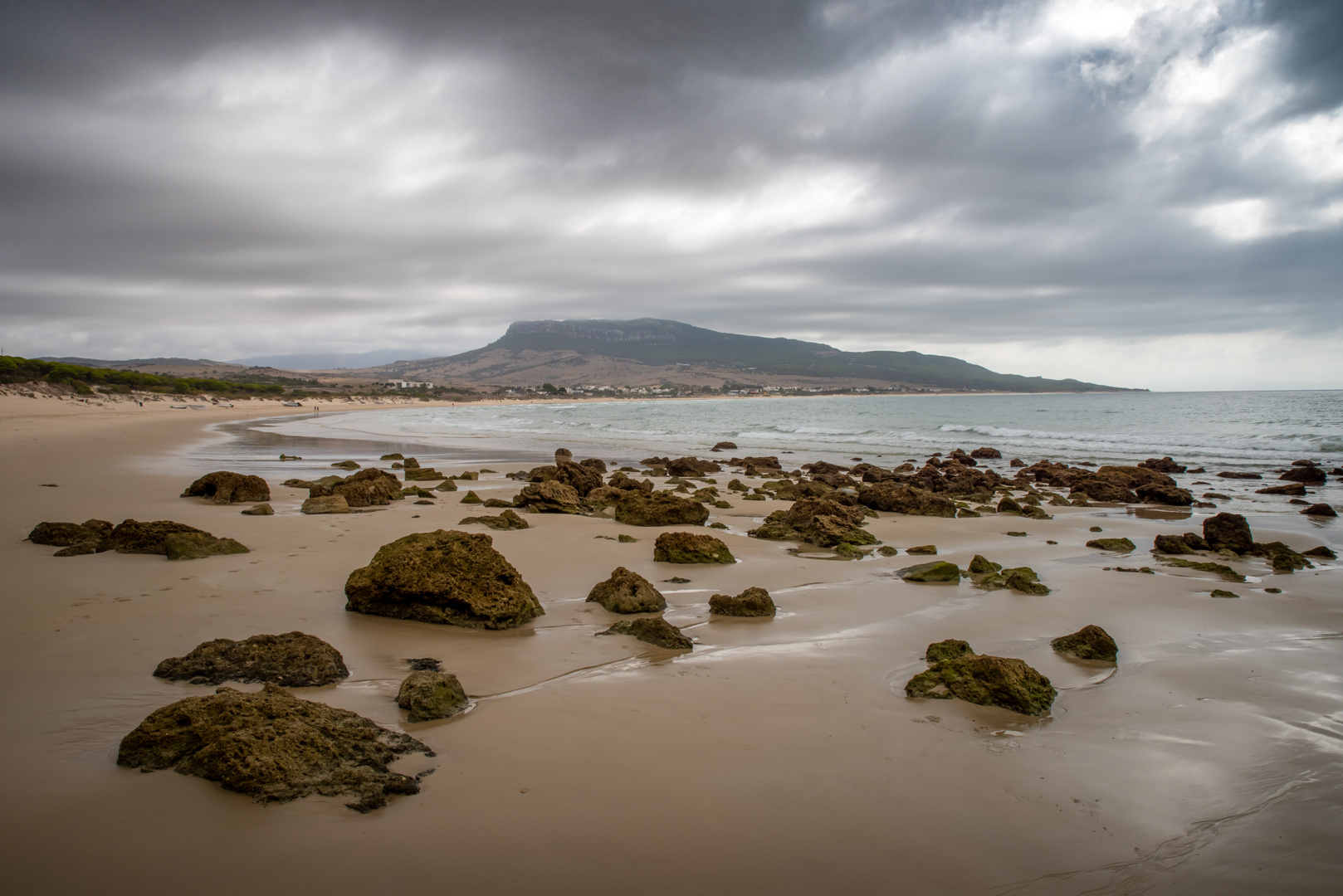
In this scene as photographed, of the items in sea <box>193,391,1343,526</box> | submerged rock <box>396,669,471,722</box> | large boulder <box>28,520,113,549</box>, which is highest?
large boulder <box>28,520,113,549</box>

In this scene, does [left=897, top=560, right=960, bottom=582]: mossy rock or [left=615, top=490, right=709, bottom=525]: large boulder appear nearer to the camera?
[left=897, top=560, right=960, bottom=582]: mossy rock

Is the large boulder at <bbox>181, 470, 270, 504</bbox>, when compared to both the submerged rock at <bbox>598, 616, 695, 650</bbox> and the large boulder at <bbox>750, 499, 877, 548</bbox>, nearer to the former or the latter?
the large boulder at <bbox>750, 499, 877, 548</bbox>

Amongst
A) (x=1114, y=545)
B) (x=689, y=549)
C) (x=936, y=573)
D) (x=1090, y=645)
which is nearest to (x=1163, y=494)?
(x=1114, y=545)

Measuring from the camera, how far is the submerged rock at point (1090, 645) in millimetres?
5203

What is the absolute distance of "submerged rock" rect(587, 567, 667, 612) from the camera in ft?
19.3

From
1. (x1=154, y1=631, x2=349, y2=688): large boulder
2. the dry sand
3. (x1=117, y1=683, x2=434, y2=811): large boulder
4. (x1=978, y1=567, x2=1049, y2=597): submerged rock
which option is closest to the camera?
the dry sand

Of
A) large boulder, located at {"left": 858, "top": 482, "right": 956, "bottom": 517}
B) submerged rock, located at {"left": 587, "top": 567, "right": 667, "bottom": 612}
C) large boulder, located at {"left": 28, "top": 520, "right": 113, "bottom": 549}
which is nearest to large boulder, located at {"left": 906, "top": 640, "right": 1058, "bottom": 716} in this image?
submerged rock, located at {"left": 587, "top": 567, "right": 667, "bottom": 612}

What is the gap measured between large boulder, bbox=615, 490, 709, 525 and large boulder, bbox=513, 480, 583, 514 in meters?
1.04

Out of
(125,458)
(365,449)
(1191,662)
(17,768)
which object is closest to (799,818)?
(17,768)

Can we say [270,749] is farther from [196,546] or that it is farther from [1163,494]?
[1163,494]

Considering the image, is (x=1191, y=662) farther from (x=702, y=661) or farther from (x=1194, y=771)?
(x=702, y=661)

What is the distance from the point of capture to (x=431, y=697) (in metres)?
3.66

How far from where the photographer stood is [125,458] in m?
16.4

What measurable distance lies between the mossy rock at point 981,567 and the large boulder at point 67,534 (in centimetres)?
918
